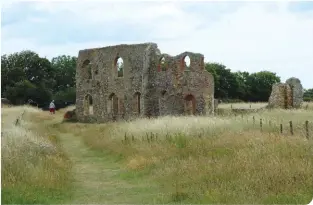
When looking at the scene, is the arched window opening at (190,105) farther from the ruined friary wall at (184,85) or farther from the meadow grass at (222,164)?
the meadow grass at (222,164)

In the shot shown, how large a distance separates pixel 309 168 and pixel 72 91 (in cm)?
6098

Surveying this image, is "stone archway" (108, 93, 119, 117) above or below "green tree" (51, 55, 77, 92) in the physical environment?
below

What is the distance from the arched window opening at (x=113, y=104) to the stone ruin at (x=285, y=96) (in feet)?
34.7

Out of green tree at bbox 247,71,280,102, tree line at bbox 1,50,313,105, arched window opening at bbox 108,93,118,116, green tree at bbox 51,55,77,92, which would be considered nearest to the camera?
arched window opening at bbox 108,93,118,116

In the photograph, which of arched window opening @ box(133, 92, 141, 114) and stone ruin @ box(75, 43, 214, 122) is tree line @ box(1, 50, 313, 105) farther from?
arched window opening @ box(133, 92, 141, 114)

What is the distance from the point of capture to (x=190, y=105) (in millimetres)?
31812

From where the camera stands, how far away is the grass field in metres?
9.41

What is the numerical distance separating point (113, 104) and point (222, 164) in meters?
27.9

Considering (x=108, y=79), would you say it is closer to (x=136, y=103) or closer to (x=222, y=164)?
(x=136, y=103)

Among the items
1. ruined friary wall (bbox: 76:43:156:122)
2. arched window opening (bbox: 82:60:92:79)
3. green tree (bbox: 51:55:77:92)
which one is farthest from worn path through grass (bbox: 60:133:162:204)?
green tree (bbox: 51:55:77:92)

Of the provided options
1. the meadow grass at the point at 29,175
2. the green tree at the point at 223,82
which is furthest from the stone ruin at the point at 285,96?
the green tree at the point at 223,82

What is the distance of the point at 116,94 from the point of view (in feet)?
119

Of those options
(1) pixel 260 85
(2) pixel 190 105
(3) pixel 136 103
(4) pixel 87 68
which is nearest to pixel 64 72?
(1) pixel 260 85

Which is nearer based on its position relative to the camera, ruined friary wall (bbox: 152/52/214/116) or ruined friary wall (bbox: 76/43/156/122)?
ruined friary wall (bbox: 152/52/214/116)
